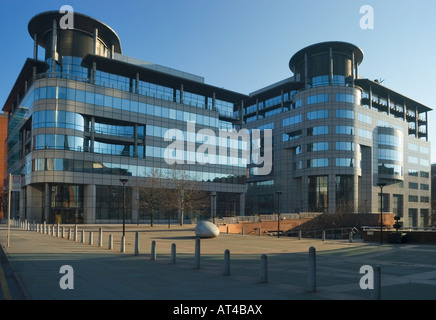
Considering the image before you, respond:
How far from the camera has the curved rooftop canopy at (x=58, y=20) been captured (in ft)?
193

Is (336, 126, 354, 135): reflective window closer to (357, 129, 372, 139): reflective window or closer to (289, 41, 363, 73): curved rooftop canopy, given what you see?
(357, 129, 372, 139): reflective window

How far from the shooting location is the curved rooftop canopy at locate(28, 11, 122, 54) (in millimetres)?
58875

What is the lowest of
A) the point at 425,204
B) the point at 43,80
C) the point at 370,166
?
the point at 425,204

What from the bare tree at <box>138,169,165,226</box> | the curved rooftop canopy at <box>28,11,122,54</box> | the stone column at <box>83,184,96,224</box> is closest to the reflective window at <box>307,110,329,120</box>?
the bare tree at <box>138,169,165,226</box>

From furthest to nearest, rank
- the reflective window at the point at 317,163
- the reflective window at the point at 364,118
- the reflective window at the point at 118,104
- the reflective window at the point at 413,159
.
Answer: the reflective window at the point at 413,159
the reflective window at the point at 364,118
the reflective window at the point at 317,163
the reflective window at the point at 118,104

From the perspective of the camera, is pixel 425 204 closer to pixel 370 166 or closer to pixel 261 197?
pixel 370 166

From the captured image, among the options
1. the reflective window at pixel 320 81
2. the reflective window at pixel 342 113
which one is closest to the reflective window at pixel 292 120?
the reflective window at pixel 320 81

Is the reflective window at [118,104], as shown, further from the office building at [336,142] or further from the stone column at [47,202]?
the office building at [336,142]

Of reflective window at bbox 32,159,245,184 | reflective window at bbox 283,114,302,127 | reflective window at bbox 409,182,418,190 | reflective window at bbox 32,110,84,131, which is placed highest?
reflective window at bbox 283,114,302,127

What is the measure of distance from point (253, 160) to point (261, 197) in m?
9.85

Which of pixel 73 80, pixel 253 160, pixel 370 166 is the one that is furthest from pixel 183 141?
pixel 370 166

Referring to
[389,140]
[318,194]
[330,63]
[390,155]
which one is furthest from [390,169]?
[330,63]

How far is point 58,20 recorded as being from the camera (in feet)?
198

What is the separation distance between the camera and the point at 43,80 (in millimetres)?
55906
